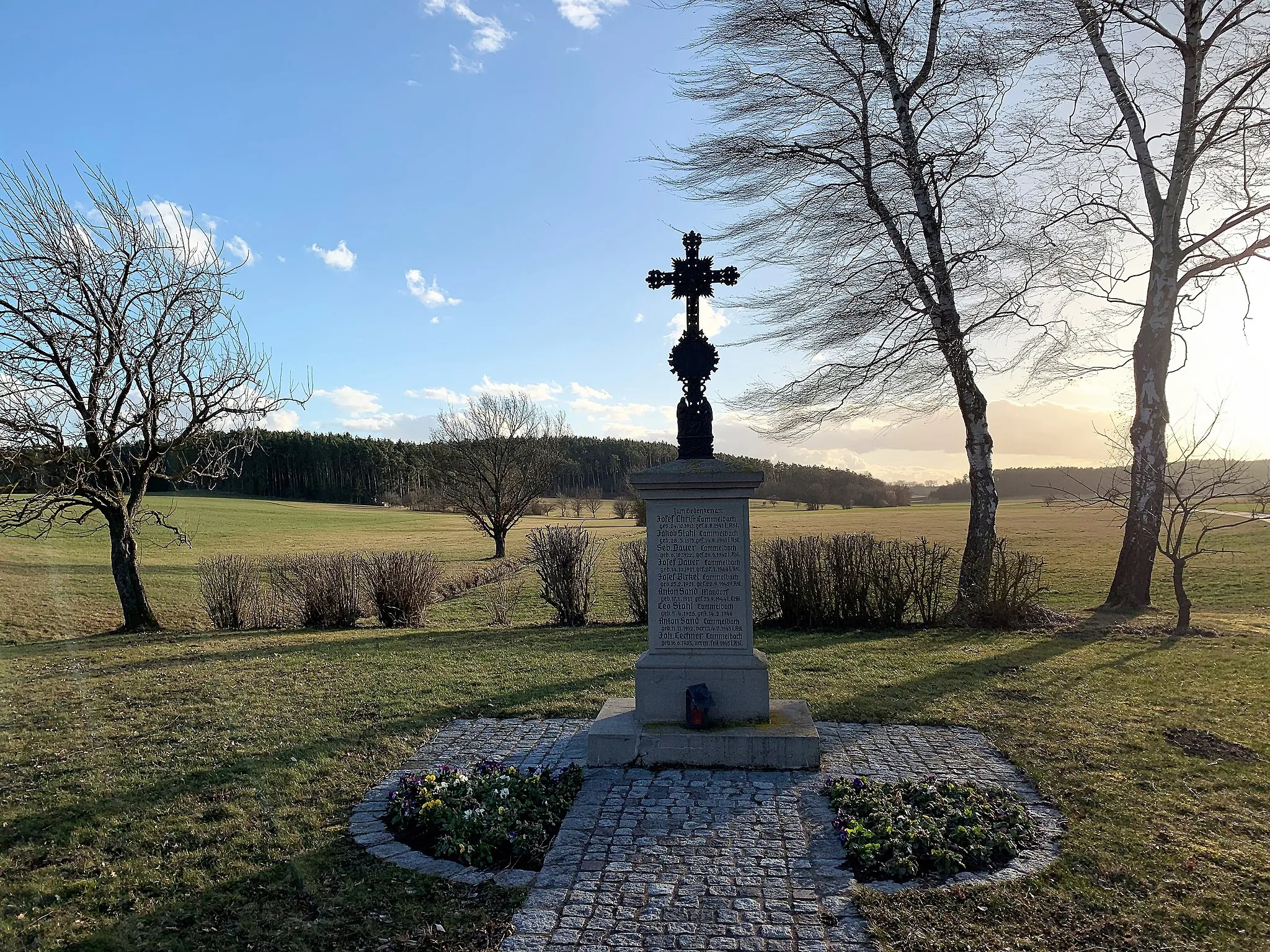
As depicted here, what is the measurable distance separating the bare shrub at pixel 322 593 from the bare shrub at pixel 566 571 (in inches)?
145

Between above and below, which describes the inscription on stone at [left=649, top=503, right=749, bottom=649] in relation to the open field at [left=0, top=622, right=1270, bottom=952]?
above

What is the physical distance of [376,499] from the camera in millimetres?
74875

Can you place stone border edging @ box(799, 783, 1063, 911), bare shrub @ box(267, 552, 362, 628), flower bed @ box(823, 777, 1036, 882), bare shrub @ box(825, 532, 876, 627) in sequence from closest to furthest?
1. stone border edging @ box(799, 783, 1063, 911)
2. flower bed @ box(823, 777, 1036, 882)
3. bare shrub @ box(825, 532, 876, 627)
4. bare shrub @ box(267, 552, 362, 628)

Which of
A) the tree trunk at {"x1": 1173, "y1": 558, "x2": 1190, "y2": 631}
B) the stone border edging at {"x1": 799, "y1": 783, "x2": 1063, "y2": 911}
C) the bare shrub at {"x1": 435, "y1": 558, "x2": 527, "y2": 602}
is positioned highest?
the tree trunk at {"x1": 1173, "y1": 558, "x2": 1190, "y2": 631}

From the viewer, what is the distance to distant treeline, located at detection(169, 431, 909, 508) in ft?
185

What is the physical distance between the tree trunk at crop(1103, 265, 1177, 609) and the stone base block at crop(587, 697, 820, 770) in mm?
10428

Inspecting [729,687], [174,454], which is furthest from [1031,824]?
[174,454]

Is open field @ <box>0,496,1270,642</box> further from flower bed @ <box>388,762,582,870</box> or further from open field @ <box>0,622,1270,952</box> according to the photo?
flower bed @ <box>388,762,582,870</box>

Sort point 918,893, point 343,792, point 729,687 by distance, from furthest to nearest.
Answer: point 729,687
point 343,792
point 918,893

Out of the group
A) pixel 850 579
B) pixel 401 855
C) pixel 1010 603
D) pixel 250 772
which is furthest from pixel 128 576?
pixel 1010 603

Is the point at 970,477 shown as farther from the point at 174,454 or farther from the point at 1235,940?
the point at 174,454

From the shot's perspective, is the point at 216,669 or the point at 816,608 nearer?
the point at 216,669

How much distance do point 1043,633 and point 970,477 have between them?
316 cm

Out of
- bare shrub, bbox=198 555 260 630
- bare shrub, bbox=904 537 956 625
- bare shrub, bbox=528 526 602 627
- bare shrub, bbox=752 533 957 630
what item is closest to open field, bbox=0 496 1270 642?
bare shrub, bbox=198 555 260 630
